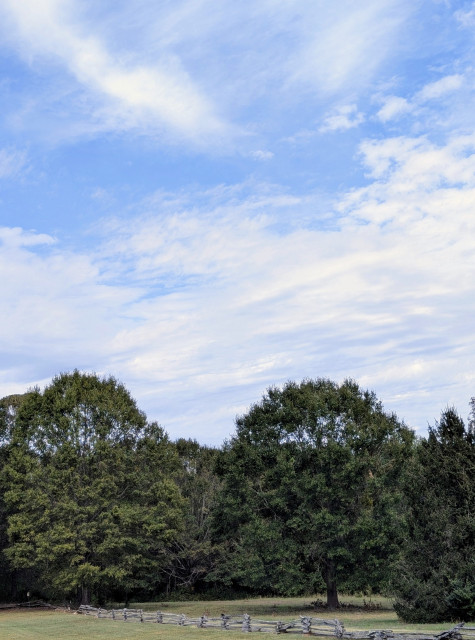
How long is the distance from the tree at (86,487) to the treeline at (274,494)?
11cm

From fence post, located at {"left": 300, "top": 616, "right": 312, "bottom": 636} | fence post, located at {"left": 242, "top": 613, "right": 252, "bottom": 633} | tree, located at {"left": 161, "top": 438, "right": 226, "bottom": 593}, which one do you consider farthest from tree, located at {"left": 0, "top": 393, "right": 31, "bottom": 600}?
fence post, located at {"left": 300, "top": 616, "right": 312, "bottom": 636}

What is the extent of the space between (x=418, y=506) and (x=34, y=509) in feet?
95.0

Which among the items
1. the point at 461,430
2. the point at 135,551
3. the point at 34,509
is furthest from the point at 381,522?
the point at 34,509

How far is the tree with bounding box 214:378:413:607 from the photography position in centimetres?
3738

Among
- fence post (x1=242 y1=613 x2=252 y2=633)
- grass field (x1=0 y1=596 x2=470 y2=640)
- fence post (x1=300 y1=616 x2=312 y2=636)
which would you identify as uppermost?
fence post (x1=300 y1=616 x2=312 y2=636)

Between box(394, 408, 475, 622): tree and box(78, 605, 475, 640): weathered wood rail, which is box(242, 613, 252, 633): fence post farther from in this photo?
box(394, 408, 475, 622): tree

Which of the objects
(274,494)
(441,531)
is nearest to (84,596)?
(274,494)

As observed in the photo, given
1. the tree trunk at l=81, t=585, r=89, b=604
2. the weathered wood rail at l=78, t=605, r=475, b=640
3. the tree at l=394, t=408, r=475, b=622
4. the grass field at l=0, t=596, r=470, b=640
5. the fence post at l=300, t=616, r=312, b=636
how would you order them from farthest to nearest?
the tree trunk at l=81, t=585, r=89, b=604 → the grass field at l=0, t=596, r=470, b=640 → the tree at l=394, t=408, r=475, b=622 → the fence post at l=300, t=616, r=312, b=636 → the weathered wood rail at l=78, t=605, r=475, b=640

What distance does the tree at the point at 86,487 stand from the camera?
141ft

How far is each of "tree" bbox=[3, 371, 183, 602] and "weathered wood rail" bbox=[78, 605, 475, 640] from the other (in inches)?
191

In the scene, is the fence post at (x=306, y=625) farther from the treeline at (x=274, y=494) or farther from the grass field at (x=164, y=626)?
the treeline at (x=274, y=494)

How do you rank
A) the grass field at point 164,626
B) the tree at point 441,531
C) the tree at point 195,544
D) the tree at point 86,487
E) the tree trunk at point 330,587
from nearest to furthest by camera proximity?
the tree at point 441,531 → the grass field at point 164,626 → the tree trunk at point 330,587 → the tree at point 86,487 → the tree at point 195,544

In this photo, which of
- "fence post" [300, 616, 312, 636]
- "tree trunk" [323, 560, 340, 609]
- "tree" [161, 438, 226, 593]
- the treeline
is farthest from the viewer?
"tree" [161, 438, 226, 593]

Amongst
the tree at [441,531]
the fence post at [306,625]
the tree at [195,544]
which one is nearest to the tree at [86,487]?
the tree at [195,544]
